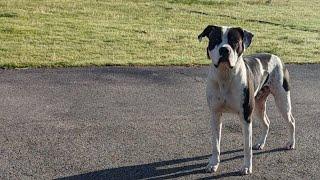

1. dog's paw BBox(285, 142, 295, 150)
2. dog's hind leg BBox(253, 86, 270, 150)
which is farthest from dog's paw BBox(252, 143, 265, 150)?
dog's paw BBox(285, 142, 295, 150)

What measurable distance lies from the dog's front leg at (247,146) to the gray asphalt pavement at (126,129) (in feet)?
0.38

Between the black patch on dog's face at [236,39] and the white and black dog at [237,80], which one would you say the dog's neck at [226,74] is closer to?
the white and black dog at [237,80]

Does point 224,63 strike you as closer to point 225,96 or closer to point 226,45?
point 226,45

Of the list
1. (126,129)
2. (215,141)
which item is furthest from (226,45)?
(126,129)

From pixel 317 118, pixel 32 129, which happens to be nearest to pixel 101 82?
pixel 32 129

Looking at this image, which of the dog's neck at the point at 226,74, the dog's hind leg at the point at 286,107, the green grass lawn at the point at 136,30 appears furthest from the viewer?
the green grass lawn at the point at 136,30

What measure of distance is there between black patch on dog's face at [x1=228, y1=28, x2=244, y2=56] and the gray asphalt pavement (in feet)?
4.49

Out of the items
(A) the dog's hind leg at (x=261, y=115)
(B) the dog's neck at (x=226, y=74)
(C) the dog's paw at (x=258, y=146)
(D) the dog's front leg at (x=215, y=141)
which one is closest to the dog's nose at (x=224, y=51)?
(B) the dog's neck at (x=226, y=74)

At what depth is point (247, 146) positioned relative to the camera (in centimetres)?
630

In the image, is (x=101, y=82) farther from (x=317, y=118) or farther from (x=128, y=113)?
(x=317, y=118)

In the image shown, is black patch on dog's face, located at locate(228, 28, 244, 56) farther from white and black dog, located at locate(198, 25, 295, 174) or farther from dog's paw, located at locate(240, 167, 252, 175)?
dog's paw, located at locate(240, 167, 252, 175)

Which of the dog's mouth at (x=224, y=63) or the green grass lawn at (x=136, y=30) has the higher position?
the dog's mouth at (x=224, y=63)

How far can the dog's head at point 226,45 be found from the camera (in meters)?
5.70

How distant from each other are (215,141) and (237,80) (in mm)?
712
